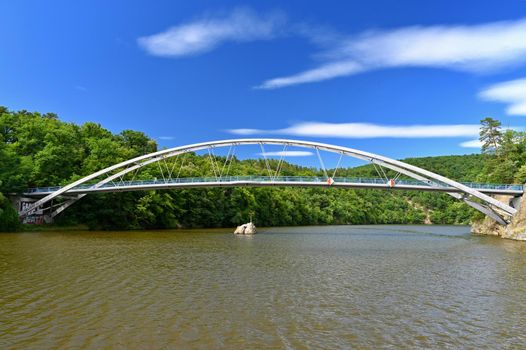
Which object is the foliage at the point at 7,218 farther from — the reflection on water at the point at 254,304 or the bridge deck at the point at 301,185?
the reflection on water at the point at 254,304

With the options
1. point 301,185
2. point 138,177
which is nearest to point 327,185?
point 301,185

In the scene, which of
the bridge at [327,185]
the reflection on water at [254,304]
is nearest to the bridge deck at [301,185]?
the bridge at [327,185]

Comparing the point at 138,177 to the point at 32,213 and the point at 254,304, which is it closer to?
the point at 32,213

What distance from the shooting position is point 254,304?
1314cm

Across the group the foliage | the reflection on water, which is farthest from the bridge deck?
the reflection on water

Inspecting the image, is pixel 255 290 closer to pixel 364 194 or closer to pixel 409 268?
pixel 409 268

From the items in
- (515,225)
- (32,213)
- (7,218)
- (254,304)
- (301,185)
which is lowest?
(254,304)

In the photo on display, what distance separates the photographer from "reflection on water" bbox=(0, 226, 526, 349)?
32.1ft

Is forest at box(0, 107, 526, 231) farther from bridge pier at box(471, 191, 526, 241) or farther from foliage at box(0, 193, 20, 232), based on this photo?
bridge pier at box(471, 191, 526, 241)

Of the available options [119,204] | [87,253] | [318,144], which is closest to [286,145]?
[318,144]

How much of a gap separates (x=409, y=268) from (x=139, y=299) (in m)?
15.0

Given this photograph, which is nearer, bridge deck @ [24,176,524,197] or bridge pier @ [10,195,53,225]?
bridge deck @ [24,176,524,197]

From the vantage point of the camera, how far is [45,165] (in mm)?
54656

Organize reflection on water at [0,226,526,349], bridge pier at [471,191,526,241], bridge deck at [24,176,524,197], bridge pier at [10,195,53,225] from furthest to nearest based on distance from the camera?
1. bridge pier at [10,195,53,225]
2. bridge deck at [24,176,524,197]
3. bridge pier at [471,191,526,241]
4. reflection on water at [0,226,526,349]
